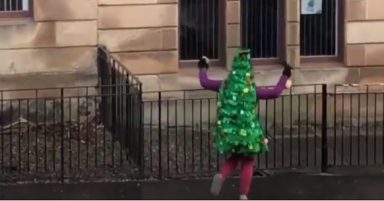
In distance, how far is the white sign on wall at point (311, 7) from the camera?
14633mm

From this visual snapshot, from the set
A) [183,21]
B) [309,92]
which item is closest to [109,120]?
[183,21]

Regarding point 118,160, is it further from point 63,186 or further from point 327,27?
point 327,27

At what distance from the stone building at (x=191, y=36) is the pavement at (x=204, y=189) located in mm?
3381

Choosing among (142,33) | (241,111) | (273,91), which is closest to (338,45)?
(142,33)

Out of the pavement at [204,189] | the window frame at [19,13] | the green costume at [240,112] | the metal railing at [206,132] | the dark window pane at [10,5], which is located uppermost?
the dark window pane at [10,5]

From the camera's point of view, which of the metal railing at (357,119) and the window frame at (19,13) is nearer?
the metal railing at (357,119)

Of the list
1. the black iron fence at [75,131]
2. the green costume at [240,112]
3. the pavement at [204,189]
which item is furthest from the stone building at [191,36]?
the green costume at [240,112]

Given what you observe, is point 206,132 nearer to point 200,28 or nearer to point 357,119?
point 200,28

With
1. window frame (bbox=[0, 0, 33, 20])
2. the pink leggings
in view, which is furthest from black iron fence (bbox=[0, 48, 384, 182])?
the pink leggings

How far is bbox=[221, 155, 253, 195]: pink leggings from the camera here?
381 inches

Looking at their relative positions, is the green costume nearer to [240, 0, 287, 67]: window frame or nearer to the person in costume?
the person in costume

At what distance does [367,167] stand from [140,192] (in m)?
2.90

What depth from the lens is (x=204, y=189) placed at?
10633mm

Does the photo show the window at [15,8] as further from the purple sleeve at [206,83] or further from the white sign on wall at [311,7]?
Answer: the purple sleeve at [206,83]
